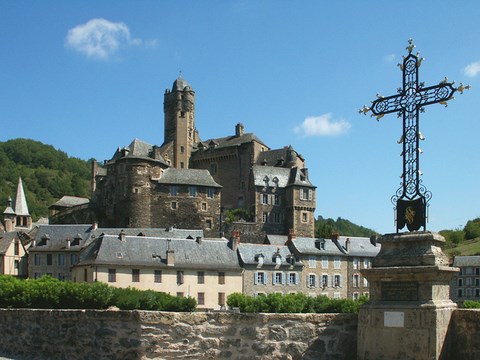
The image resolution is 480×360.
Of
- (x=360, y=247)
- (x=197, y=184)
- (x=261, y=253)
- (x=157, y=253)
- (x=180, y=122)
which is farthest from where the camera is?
(x=180, y=122)

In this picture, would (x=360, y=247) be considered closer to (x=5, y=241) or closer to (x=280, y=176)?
(x=280, y=176)

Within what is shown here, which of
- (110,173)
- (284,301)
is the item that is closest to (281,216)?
(110,173)

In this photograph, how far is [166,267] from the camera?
158 feet

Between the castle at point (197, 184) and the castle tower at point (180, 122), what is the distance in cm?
14

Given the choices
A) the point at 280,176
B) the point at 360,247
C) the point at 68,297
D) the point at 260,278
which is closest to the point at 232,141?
the point at 280,176

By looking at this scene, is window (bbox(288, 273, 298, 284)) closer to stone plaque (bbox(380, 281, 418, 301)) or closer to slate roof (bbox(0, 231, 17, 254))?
slate roof (bbox(0, 231, 17, 254))

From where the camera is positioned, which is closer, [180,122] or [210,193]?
[210,193]

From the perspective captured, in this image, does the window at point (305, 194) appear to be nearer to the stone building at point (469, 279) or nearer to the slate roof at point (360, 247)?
the slate roof at point (360, 247)

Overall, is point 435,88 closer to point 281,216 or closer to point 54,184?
point 281,216

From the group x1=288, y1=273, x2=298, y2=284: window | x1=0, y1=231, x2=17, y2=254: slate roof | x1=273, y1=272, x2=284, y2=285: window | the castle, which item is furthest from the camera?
the castle

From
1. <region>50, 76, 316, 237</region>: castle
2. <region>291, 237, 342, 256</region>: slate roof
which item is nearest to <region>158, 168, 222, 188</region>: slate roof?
<region>50, 76, 316, 237</region>: castle

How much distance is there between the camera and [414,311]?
8562 millimetres

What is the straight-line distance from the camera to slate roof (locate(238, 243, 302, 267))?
54.6 m

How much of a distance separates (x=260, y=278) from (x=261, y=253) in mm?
2460
